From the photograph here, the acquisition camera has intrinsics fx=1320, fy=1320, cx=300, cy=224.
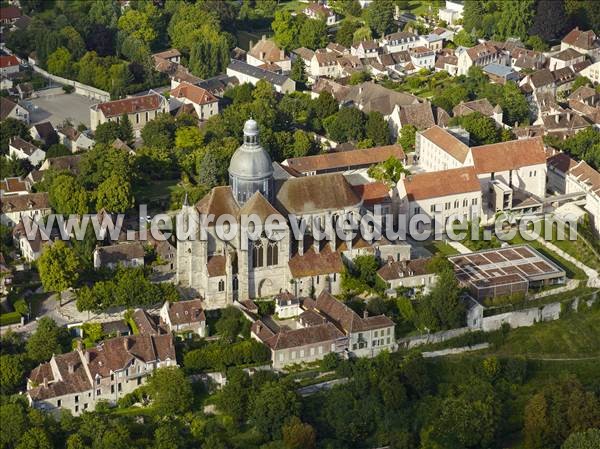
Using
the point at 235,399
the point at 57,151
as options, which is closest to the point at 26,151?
the point at 57,151

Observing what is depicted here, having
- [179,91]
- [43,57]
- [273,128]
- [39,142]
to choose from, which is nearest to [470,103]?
[273,128]

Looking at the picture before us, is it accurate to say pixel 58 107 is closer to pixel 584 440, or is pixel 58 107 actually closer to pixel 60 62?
pixel 60 62

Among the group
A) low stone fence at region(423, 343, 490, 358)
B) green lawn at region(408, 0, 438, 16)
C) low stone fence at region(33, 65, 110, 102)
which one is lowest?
green lawn at region(408, 0, 438, 16)

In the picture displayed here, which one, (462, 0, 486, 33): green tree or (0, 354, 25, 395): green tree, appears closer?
(0, 354, 25, 395): green tree

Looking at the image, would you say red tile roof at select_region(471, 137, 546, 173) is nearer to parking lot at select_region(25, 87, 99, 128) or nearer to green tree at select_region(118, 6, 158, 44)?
parking lot at select_region(25, 87, 99, 128)

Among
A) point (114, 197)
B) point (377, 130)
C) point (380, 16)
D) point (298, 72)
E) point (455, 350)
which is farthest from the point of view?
point (380, 16)

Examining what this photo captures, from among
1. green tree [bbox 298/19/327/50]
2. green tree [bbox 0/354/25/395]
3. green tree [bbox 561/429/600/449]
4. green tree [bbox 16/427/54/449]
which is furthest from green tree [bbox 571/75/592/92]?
green tree [bbox 16/427/54/449]

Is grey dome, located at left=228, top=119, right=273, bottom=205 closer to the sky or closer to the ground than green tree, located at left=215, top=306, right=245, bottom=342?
closer to the sky

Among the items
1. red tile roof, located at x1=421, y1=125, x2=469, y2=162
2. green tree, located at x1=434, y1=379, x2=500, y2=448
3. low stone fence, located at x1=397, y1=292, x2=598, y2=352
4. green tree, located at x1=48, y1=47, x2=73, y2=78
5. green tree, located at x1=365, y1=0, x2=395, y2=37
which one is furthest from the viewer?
green tree, located at x1=365, y1=0, x2=395, y2=37
